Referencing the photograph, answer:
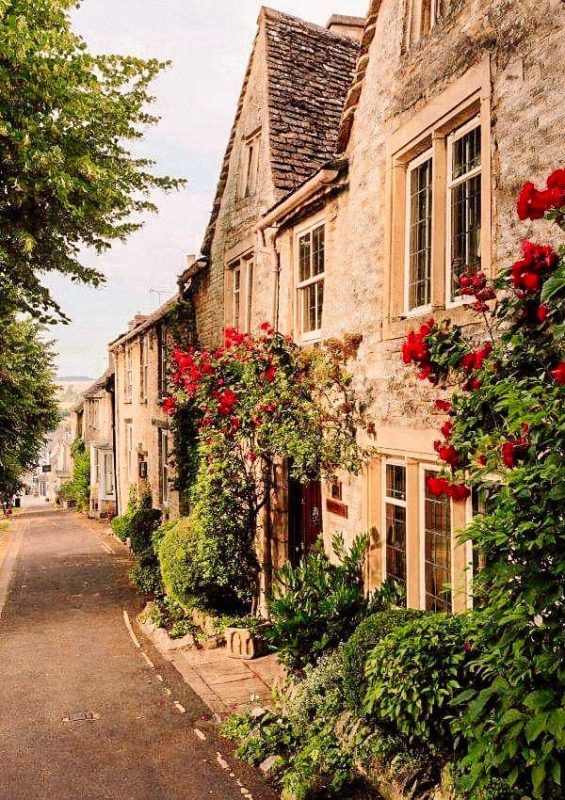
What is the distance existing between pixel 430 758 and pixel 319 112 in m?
11.3

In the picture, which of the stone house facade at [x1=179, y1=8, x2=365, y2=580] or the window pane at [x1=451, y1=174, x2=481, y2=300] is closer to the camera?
the window pane at [x1=451, y1=174, x2=481, y2=300]

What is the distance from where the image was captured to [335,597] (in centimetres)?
803

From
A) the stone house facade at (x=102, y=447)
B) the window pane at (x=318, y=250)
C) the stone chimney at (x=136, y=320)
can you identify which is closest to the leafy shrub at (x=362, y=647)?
the window pane at (x=318, y=250)

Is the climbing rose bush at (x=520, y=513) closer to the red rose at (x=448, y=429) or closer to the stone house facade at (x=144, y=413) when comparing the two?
the red rose at (x=448, y=429)

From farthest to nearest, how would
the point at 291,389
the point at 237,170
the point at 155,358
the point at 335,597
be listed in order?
the point at 155,358 < the point at 237,170 < the point at 291,389 < the point at 335,597

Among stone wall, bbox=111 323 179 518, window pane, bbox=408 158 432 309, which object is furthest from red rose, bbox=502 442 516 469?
stone wall, bbox=111 323 179 518

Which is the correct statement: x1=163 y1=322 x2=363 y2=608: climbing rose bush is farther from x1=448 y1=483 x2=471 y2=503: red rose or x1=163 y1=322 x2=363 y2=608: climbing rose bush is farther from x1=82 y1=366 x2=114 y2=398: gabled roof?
x1=82 y1=366 x2=114 y2=398: gabled roof

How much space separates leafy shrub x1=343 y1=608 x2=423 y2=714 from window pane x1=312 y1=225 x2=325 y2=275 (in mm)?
5642

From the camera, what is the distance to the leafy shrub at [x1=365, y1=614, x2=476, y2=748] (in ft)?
17.4

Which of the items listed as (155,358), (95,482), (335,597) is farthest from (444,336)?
(95,482)

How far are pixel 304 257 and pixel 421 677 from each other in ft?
23.6

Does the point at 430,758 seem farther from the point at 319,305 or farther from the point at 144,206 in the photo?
the point at 144,206

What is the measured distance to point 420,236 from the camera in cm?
751

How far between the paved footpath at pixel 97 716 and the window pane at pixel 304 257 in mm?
6653
